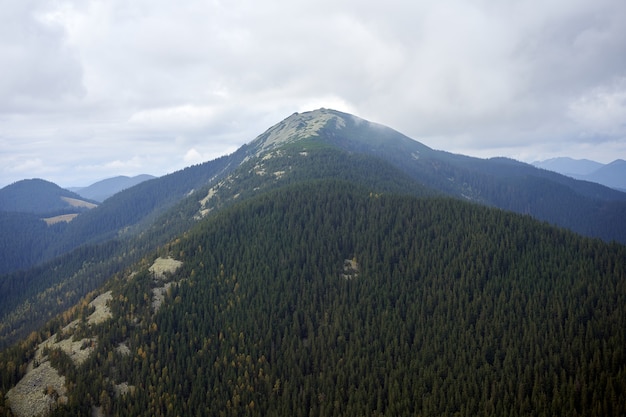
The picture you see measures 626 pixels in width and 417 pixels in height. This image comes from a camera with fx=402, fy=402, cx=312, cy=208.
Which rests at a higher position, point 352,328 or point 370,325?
point 370,325

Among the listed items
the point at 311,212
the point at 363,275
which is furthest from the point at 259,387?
the point at 311,212

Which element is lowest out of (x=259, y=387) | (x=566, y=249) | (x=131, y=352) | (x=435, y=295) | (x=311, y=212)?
(x=259, y=387)

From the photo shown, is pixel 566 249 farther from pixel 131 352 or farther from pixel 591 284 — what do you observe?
pixel 131 352

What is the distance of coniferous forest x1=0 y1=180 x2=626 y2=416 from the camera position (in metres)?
107

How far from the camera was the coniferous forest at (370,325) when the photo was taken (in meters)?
107

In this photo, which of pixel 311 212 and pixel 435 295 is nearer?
pixel 435 295

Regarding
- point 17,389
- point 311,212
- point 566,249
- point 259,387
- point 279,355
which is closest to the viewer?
point 17,389

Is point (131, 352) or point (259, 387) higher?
point (131, 352)

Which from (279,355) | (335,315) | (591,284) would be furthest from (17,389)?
(591,284)

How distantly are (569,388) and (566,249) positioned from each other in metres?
76.0

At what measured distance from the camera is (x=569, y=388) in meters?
96.5

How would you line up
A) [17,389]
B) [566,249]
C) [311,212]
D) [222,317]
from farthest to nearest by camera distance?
1. [311,212]
2. [566,249]
3. [222,317]
4. [17,389]

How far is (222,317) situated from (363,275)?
5694 cm

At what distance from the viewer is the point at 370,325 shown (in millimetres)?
141375
